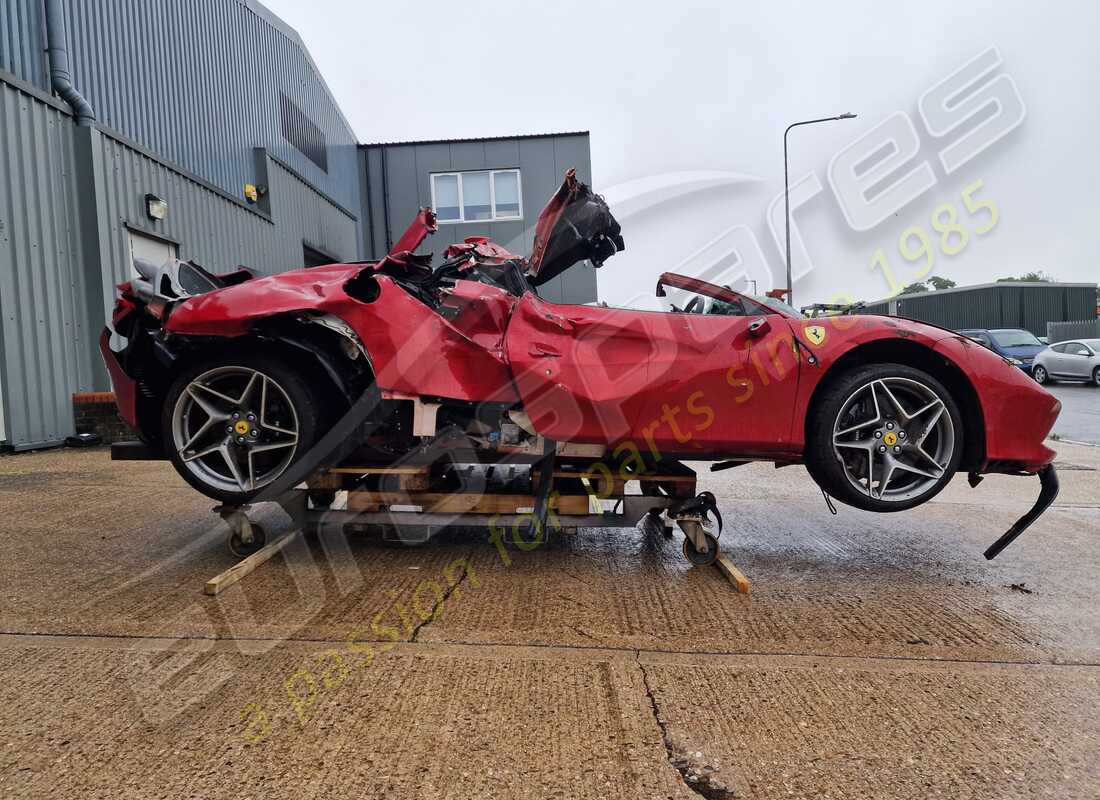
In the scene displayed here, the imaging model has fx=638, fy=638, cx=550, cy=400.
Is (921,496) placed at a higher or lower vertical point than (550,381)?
lower

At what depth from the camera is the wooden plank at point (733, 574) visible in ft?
9.97

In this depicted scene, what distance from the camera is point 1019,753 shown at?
6.10 feet

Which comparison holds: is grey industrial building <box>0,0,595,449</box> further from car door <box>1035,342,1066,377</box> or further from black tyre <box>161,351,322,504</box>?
car door <box>1035,342,1066,377</box>

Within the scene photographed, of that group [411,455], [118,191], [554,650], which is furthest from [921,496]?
[118,191]

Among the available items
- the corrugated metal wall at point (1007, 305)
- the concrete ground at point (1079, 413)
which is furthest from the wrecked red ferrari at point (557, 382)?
the corrugated metal wall at point (1007, 305)

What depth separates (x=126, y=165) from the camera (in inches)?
327

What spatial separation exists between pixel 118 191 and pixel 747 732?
9424 mm

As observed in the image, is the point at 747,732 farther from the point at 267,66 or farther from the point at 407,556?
the point at 267,66

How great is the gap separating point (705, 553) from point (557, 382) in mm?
1209

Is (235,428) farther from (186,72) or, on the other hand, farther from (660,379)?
(186,72)

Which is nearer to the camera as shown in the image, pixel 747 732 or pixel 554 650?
pixel 747 732

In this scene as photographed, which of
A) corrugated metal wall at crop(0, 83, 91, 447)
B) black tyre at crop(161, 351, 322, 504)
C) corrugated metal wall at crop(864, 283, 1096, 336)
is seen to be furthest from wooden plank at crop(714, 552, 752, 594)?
corrugated metal wall at crop(864, 283, 1096, 336)

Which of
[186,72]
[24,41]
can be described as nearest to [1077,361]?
[186,72]

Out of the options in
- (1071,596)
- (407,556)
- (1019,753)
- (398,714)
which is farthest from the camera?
(407,556)
